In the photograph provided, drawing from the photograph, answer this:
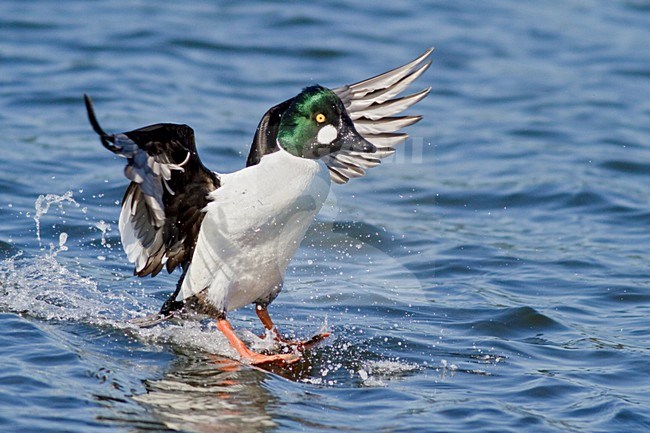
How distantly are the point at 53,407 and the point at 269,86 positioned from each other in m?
9.09

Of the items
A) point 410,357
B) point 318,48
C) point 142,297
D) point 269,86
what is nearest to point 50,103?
point 269,86

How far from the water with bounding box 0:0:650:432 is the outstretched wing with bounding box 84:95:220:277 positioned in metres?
0.61

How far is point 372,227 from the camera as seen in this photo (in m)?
10.2

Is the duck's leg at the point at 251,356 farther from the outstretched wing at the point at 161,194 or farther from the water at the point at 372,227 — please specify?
the outstretched wing at the point at 161,194

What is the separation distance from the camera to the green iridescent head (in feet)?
21.9

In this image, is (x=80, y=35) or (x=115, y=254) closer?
(x=115, y=254)

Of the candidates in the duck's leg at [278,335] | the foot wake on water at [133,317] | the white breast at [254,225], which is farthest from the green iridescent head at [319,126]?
the foot wake on water at [133,317]

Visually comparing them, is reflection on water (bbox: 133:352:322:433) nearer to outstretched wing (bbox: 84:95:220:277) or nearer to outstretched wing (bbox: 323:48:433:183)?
outstretched wing (bbox: 84:95:220:277)

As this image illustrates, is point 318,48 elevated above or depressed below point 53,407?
above

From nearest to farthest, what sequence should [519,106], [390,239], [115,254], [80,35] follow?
[115,254]
[390,239]
[519,106]
[80,35]

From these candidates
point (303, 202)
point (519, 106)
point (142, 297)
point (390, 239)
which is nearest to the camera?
point (303, 202)

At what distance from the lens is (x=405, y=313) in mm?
8055

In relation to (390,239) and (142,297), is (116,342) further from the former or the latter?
(390,239)

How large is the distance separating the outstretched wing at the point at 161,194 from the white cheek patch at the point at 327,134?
682mm
